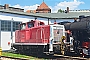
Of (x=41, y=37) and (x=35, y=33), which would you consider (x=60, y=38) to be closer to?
(x=41, y=37)

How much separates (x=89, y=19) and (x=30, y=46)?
Result: 6.13 meters

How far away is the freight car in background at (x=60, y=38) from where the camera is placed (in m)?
15.9

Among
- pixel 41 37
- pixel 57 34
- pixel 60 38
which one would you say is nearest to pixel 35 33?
pixel 41 37

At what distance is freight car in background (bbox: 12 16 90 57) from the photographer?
15914 mm

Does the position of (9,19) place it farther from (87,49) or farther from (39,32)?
(87,49)

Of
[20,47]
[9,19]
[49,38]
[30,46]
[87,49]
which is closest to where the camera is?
[87,49]

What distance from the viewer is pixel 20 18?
28.2 metres

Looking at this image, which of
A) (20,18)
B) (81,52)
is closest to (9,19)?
(20,18)

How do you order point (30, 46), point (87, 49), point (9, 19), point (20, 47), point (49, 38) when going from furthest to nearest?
1. point (9, 19)
2. point (20, 47)
3. point (30, 46)
4. point (49, 38)
5. point (87, 49)

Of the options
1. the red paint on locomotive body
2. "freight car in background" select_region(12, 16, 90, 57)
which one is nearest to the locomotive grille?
"freight car in background" select_region(12, 16, 90, 57)

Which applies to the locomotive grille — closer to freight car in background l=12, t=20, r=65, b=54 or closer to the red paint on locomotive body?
freight car in background l=12, t=20, r=65, b=54

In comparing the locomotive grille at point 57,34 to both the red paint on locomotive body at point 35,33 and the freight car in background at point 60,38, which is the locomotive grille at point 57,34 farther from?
the red paint on locomotive body at point 35,33

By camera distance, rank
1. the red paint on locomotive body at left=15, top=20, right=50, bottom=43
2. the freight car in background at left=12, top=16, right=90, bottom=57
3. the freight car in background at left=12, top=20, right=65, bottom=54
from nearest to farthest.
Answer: the freight car in background at left=12, top=16, right=90, bottom=57 → the freight car in background at left=12, top=20, right=65, bottom=54 → the red paint on locomotive body at left=15, top=20, right=50, bottom=43

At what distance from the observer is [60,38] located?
17953 mm
